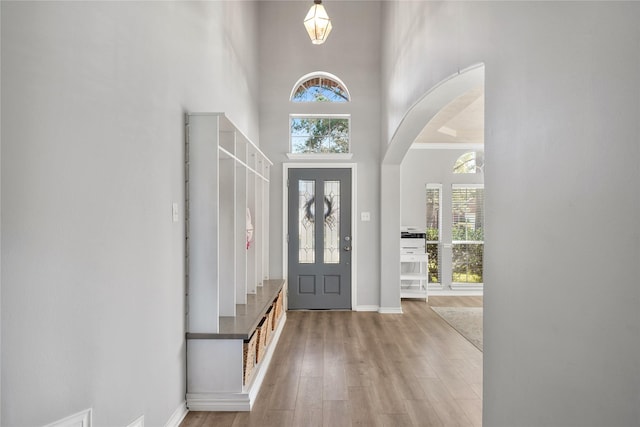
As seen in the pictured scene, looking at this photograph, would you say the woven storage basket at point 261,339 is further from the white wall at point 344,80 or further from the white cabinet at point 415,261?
the white cabinet at point 415,261

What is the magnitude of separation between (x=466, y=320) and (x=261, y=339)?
316 cm

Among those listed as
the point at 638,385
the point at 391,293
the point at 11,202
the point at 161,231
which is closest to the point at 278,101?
the point at 391,293

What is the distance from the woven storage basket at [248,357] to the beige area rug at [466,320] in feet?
8.09

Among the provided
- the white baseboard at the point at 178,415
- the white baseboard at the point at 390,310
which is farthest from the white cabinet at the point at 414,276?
the white baseboard at the point at 178,415

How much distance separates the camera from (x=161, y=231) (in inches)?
90.7

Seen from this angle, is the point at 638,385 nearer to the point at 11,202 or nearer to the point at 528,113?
the point at 528,113

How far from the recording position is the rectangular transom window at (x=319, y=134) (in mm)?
5863

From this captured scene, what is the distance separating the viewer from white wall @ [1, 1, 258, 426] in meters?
1.29

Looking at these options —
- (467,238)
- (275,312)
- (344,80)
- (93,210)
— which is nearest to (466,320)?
(467,238)

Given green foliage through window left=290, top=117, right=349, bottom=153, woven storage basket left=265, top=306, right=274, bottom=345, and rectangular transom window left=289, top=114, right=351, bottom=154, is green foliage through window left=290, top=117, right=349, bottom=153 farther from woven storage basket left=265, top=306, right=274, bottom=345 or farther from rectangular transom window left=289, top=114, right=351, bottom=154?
woven storage basket left=265, top=306, right=274, bottom=345

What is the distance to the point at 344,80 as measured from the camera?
5.78 metres

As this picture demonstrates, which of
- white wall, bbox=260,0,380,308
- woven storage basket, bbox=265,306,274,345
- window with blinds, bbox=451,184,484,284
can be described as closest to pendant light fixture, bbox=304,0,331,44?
white wall, bbox=260,0,380,308

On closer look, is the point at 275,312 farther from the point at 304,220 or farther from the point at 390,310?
the point at 390,310

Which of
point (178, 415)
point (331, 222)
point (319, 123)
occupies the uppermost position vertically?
point (319, 123)
